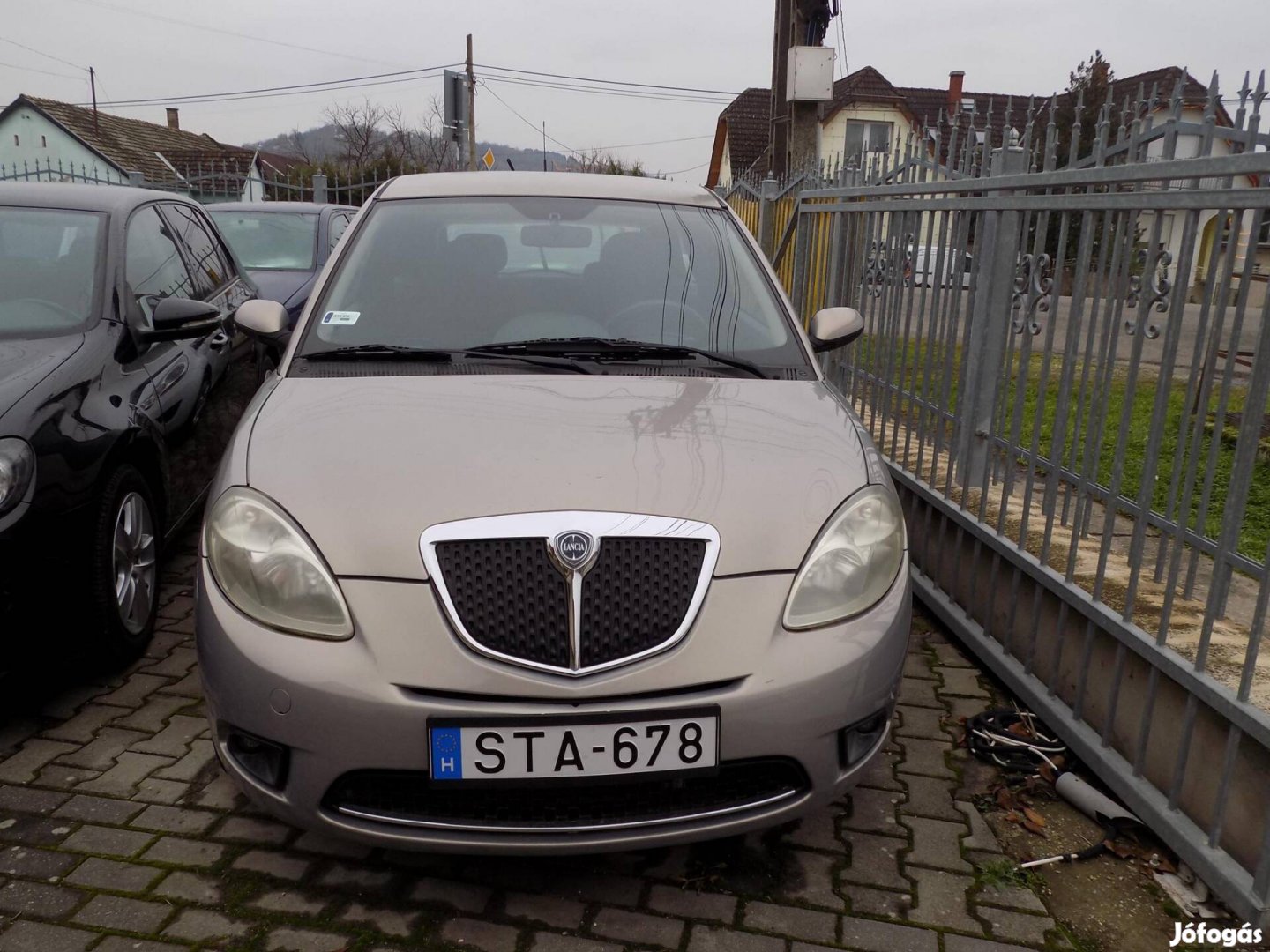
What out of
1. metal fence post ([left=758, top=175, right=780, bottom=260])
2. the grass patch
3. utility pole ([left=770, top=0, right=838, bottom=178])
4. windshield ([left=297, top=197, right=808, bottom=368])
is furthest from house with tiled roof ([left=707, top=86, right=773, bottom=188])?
windshield ([left=297, top=197, right=808, bottom=368])

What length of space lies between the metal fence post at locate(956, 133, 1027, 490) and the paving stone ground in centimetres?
135

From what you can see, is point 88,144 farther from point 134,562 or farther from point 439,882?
point 439,882

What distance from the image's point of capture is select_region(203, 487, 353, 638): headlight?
2.26m

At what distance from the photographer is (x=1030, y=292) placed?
352 centimetres

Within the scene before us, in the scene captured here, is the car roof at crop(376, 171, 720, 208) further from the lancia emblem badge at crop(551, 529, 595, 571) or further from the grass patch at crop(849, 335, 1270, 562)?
the lancia emblem badge at crop(551, 529, 595, 571)

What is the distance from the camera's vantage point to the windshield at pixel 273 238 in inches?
324

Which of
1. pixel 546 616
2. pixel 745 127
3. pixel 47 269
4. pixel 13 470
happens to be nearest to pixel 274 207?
pixel 47 269

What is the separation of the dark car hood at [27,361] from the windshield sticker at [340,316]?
89cm

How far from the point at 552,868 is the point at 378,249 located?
207 cm

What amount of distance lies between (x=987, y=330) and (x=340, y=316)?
2.34 m

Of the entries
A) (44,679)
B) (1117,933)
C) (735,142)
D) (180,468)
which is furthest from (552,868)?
(735,142)

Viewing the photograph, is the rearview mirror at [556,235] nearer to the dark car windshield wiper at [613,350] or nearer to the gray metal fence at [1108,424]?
the dark car windshield wiper at [613,350]

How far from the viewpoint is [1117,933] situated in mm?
2451

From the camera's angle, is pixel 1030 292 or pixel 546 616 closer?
pixel 546 616
